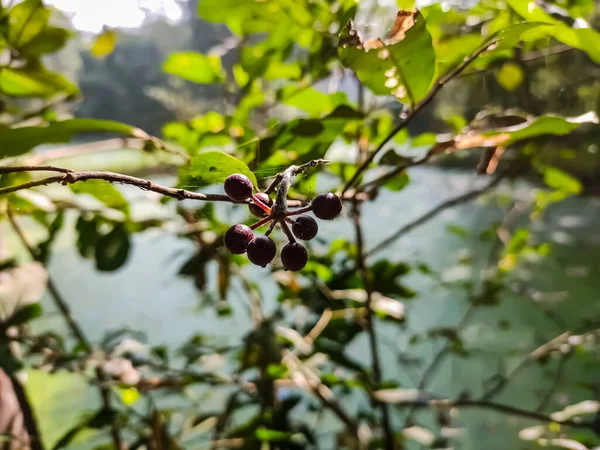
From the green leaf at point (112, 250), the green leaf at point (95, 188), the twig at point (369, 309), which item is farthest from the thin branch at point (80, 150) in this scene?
the twig at point (369, 309)

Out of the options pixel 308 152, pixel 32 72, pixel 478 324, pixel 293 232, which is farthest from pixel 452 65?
pixel 478 324

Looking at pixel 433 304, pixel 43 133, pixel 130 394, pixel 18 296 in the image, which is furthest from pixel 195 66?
pixel 433 304

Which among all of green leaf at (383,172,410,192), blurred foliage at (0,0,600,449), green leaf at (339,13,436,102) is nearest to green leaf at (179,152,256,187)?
blurred foliage at (0,0,600,449)

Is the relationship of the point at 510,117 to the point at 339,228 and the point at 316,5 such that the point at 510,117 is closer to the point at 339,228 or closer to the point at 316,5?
the point at 316,5

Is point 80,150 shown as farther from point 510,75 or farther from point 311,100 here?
point 510,75

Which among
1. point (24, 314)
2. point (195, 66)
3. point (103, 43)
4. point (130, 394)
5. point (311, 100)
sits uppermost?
point (103, 43)
